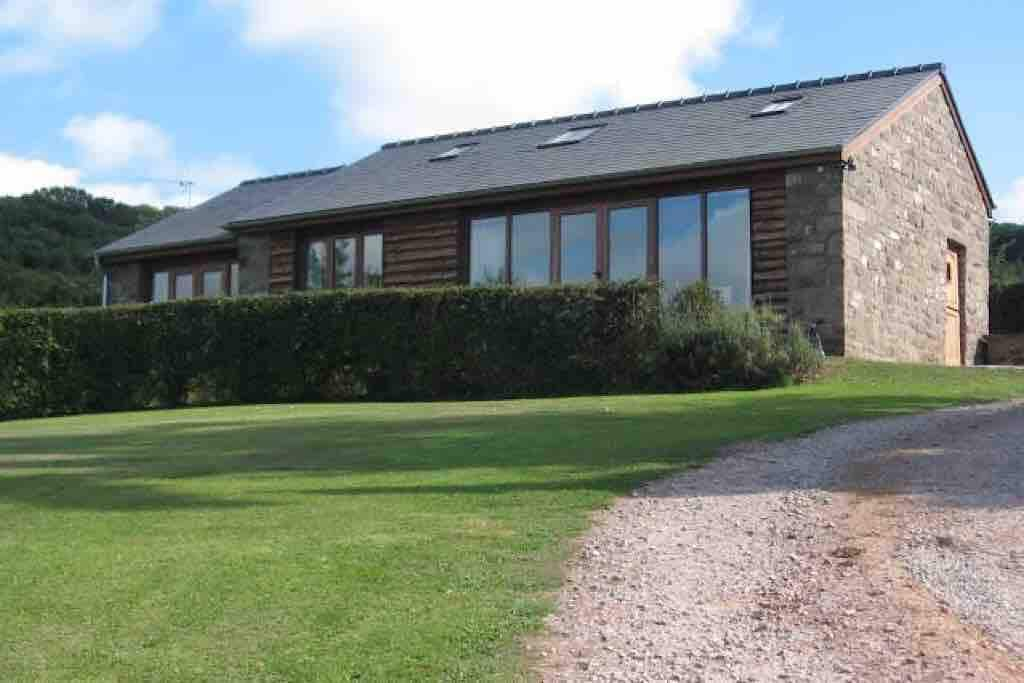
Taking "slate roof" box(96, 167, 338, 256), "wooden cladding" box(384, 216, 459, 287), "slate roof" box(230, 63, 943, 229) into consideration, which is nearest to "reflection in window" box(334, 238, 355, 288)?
"slate roof" box(230, 63, 943, 229)

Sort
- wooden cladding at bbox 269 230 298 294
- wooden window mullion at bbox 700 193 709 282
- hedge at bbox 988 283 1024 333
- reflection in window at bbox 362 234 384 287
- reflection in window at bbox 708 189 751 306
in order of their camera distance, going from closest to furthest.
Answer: reflection in window at bbox 708 189 751 306 < wooden window mullion at bbox 700 193 709 282 < reflection in window at bbox 362 234 384 287 < wooden cladding at bbox 269 230 298 294 < hedge at bbox 988 283 1024 333

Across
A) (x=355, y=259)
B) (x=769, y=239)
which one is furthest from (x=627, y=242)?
(x=355, y=259)

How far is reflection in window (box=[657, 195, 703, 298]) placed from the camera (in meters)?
21.4

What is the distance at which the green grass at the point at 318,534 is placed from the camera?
17.1 ft

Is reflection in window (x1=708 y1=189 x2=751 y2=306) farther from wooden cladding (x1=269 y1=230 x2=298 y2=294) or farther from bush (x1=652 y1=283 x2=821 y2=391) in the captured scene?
wooden cladding (x1=269 y1=230 x2=298 y2=294)

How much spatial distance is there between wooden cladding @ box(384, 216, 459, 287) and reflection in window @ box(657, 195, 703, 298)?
4.64m

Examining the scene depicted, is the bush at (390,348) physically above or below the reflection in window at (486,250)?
below

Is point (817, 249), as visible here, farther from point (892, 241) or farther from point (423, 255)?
point (423, 255)

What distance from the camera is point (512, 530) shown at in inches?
279

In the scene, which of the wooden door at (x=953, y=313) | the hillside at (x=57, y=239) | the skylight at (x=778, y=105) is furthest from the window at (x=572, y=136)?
the hillside at (x=57, y=239)

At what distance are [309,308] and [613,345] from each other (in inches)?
221

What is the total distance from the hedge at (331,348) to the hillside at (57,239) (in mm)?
23851

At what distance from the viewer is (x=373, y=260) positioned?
1009 inches

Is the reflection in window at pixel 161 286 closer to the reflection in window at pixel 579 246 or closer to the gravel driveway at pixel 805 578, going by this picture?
the reflection in window at pixel 579 246
